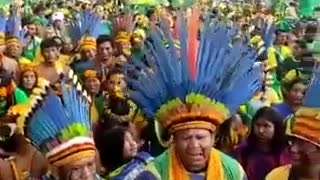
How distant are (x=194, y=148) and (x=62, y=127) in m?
0.76

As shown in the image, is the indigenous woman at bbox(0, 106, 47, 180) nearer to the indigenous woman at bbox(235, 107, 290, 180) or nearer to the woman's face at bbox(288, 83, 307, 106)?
the indigenous woman at bbox(235, 107, 290, 180)

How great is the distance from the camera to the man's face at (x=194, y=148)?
20.8ft

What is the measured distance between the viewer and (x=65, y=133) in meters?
6.23

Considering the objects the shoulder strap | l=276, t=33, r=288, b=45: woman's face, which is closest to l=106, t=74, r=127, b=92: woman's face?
the shoulder strap

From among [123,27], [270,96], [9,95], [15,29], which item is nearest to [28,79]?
[9,95]

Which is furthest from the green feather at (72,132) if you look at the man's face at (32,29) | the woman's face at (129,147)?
the man's face at (32,29)

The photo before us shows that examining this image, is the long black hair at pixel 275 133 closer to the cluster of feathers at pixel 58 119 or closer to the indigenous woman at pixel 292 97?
the indigenous woman at pixel 292 97

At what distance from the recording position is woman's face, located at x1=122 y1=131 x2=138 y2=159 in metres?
7.06

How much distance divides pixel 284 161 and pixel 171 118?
4.24ft

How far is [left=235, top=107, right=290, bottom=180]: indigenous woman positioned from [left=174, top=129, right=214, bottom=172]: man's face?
1.18m

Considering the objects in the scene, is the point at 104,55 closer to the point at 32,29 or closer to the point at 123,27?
the point at 123,27

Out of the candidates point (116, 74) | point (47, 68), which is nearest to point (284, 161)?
point (116, 74)

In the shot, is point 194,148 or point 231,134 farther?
point 231,134

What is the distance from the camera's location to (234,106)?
266 inches
